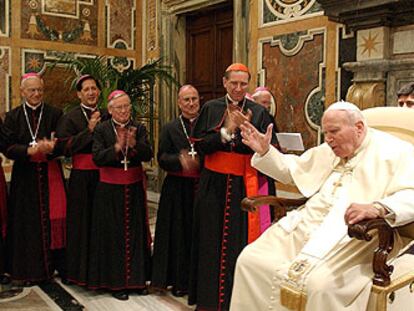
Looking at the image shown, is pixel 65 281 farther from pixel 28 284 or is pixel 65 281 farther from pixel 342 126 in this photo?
pixel 342 126

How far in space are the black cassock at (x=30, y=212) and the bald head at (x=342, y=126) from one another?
234 cm

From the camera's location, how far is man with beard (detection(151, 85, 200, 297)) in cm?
382

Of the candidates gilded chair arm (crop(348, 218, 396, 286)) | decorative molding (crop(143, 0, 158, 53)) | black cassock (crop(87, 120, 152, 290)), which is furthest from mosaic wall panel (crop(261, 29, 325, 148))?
gilded chair arm (crop(348, 218, 396, 286))

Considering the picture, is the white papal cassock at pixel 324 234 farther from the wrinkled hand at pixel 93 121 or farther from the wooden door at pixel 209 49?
the wooden door at pixel 209 49

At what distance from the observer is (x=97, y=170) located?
3977 mm

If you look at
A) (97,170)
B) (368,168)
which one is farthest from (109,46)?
(368,168)

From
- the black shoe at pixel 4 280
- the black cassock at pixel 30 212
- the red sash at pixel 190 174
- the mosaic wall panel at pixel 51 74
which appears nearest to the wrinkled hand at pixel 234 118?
the red sash at pixel 190 174

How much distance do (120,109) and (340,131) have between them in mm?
1721

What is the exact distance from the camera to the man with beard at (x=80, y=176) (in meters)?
3.88

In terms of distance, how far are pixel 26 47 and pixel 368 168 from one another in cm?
548

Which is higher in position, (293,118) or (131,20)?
(131,20)

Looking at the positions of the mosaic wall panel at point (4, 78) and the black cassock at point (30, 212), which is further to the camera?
the mosaic wall panel at point (4, 78)

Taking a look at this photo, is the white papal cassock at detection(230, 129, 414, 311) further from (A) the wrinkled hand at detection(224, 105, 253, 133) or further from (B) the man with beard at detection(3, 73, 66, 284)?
(B) the man with beard at detection(3, 73, 66, 284)

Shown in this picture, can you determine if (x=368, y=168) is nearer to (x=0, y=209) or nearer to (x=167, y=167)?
(x=167, y=167)
